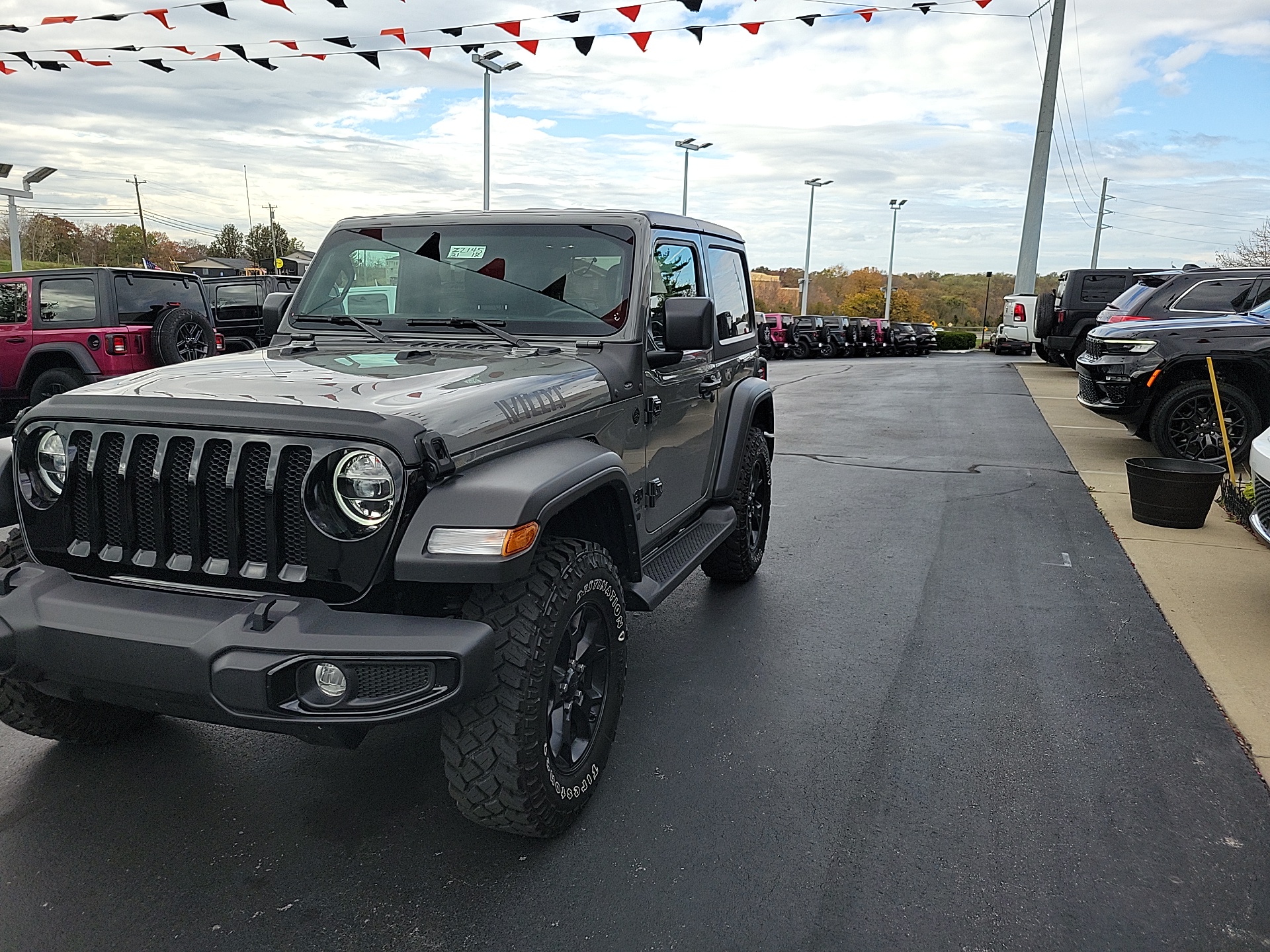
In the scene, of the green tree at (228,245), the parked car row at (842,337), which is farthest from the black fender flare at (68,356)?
the green tree at (228,245)

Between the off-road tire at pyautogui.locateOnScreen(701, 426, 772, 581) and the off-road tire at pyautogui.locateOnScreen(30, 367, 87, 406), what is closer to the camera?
the off-road tire at pyautogui.locateOnScreen(701, 426, 772, 581)

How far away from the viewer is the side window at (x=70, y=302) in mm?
10891

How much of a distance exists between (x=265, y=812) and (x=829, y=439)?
9.45 m

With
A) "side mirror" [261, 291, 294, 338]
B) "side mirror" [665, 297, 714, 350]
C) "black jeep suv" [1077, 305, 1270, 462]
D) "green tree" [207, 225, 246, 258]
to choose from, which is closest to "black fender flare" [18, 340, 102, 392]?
"side mirror" [261, 291, 294, 338]

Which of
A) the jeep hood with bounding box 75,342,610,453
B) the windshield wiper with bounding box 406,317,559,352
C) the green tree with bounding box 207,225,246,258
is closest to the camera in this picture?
the jeep hood with bounding box 75,342,610,453

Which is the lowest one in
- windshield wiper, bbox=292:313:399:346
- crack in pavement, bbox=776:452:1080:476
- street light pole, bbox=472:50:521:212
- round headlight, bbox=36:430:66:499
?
crack in pavement, bbox=776:452:1080:476

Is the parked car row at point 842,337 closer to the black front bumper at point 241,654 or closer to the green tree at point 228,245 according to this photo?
the black front bumper at point 241,654

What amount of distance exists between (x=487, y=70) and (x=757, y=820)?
22.1 metres

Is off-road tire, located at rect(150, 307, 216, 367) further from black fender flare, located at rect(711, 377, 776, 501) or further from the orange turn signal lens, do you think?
the orange turn signal lens

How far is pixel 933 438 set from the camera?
11758 millimetres

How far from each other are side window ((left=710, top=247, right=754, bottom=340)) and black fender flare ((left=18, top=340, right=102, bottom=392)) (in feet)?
27.1

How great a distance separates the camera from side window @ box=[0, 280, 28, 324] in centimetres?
1089

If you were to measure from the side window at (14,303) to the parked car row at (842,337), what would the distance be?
2260 centimetres

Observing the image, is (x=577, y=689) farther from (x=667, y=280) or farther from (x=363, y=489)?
(x=667, y=280)
